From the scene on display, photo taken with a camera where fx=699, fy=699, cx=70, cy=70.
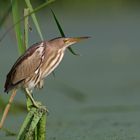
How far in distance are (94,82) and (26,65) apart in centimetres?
291

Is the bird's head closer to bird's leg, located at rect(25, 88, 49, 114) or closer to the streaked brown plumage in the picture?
the streaked brown plumage

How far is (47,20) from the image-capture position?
34.4ft

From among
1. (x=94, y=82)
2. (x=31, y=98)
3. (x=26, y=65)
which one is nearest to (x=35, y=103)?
(x=31, y=98)

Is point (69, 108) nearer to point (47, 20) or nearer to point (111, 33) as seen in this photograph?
point (111, 33)

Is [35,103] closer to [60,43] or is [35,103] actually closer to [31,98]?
[31,98]

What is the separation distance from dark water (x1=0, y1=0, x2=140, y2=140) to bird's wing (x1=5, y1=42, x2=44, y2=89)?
0.85 m

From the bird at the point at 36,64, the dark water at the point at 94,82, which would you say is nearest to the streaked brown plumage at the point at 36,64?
the bird at the point at 36,64

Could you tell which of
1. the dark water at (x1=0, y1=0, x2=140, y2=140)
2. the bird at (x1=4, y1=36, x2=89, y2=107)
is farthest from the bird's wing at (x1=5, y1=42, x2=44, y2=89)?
the dark water at (x1=0, y1=0, x2=140, y2=140)

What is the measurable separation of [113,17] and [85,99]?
211 inches

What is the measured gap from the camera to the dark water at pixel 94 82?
14.2 feet

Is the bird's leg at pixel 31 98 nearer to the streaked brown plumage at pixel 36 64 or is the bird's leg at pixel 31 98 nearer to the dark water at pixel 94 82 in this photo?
the streaked brown plumage at pixel 36 64

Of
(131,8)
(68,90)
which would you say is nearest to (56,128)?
(68,90)

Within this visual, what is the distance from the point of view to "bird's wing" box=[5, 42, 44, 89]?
119 inches

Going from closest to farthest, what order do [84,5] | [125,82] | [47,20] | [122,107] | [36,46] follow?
[36,46] → [122,107] → [125,82] → [47,20] → [84,5]
